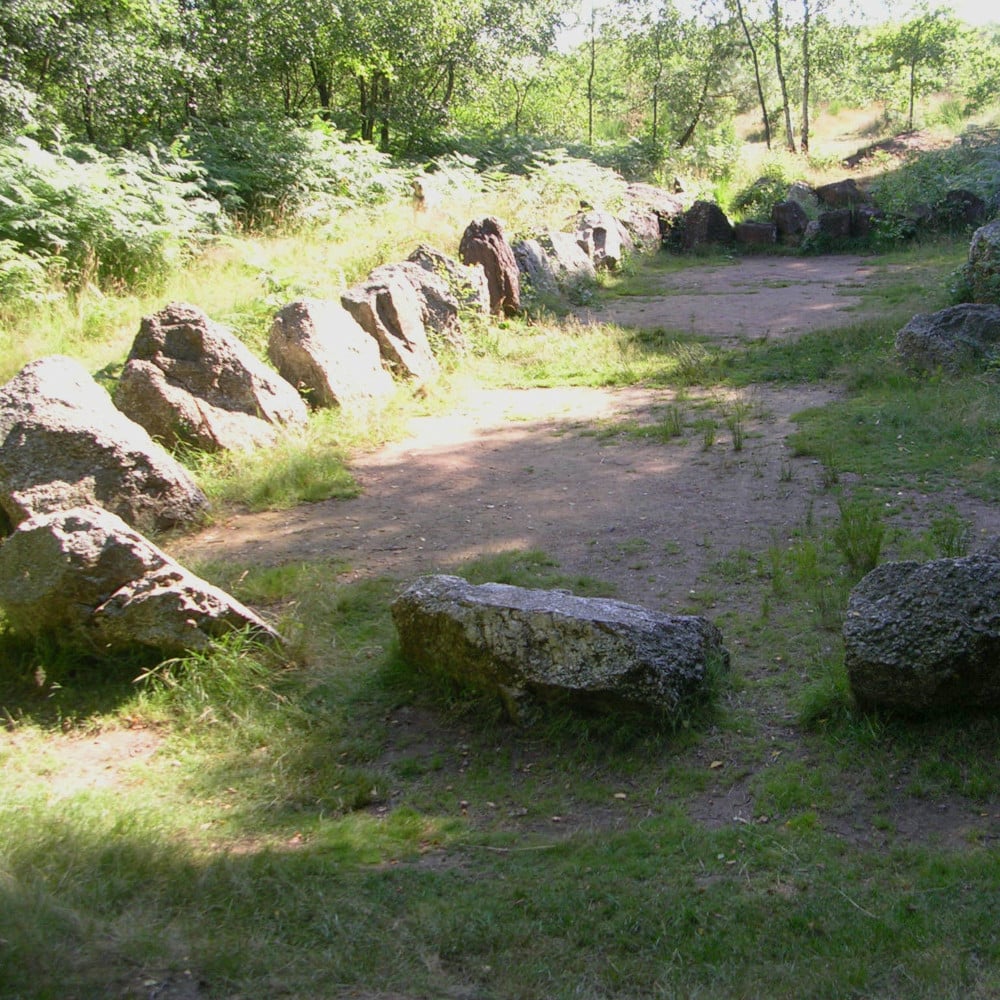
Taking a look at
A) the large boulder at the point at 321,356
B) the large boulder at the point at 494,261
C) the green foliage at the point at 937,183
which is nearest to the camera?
the large boulder at the point at 321,356

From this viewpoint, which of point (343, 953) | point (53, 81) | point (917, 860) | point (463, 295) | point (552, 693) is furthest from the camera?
point (53, 81)

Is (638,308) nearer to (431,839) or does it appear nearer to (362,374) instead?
(362,374)

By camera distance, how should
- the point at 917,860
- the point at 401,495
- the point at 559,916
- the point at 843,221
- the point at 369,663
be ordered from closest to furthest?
the point at 559,916, the point at 917,860, the point at 369,663, the point at 401,495, the point at 843,221

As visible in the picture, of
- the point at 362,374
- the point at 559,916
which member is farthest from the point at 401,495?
the point at 559,916

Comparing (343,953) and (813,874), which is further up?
(343,953)

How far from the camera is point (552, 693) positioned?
4328 millimetres

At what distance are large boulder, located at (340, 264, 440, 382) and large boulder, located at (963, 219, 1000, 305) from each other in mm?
6011

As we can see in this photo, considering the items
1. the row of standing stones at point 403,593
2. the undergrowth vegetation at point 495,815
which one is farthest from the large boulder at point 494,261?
the undergrowth vegetation at point 495,815

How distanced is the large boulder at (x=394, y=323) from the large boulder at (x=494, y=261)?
A: 6.75ft

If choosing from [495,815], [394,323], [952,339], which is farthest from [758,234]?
[495,815]

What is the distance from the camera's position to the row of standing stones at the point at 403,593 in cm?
409

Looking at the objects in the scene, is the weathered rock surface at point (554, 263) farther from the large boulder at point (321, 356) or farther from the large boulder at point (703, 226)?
the large boulder at point (321, 356)

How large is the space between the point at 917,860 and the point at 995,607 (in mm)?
1143

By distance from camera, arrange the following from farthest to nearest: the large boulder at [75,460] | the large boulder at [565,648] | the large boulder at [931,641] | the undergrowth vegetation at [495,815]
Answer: the large boulder at [75,460] < the large boulder at [565,648] < the large boulder at [931,641] < the undergrowth vegetation at [495,815]
